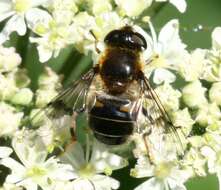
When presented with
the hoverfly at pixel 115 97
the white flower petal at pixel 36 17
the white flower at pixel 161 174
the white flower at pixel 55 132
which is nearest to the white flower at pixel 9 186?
the white flower at pixel 55 132

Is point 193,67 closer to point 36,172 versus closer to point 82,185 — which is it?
point 82,185

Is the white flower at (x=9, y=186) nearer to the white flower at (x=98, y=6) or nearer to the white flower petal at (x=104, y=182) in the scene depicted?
the white flower petal at (x=104, y=182)

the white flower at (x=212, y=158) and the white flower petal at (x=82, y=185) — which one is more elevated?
the white flower at (x=212, y=158)

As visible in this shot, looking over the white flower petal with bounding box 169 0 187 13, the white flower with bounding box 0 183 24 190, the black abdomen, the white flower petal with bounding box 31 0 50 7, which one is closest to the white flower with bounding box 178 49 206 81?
the white flower petal with bounding box 169 0 187 13

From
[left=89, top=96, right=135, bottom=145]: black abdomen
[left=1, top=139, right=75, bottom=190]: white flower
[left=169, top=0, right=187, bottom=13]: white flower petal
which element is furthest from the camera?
[left=169, top=0, right=187, bottom=13]: white flower petal

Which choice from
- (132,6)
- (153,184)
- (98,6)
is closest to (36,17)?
(98,6)

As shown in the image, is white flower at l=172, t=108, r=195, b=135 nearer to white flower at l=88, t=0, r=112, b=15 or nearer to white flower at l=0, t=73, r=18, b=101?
white flower at l=88, t=0, r=112, b=15
